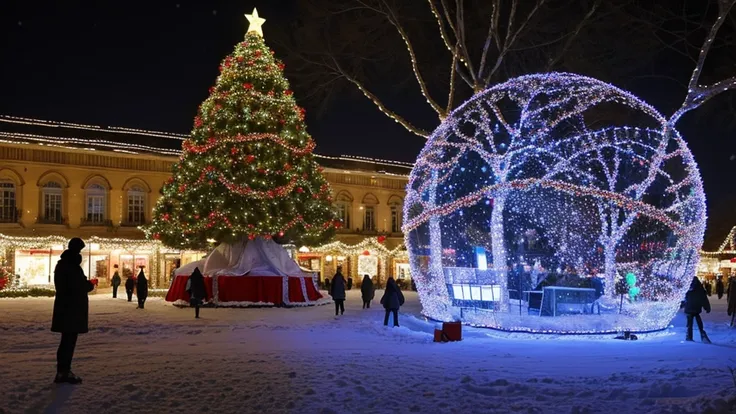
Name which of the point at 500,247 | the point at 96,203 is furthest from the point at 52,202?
the point at 500,247

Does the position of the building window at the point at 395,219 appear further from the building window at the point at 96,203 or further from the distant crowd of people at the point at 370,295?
the distant crowd of people at the point at 370,295

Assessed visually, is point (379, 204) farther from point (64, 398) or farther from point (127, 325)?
point (64, 398)

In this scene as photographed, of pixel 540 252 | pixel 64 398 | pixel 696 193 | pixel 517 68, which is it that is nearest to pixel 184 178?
pixel 517 68

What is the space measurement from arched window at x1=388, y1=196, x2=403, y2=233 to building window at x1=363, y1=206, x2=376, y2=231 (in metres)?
1.29

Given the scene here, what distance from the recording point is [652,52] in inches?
875

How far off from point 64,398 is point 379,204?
4132cm

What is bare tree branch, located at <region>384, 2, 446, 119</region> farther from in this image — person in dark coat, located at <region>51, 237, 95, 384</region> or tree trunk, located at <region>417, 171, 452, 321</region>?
person in dark coat, located at <region>51, 237, 95, 384</region>

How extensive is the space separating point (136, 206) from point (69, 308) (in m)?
32.8

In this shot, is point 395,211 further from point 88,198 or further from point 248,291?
point 248,291

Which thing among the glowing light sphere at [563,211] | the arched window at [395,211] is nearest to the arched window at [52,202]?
the arched window at [395,211]

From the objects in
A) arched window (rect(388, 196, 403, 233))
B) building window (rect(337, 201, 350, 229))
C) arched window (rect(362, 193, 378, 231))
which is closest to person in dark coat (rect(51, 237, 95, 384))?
building window (rect(337, 201, 350, 229))

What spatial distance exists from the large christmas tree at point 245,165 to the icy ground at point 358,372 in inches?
350

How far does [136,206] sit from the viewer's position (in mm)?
40125

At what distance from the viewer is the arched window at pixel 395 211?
4925 centimetres
